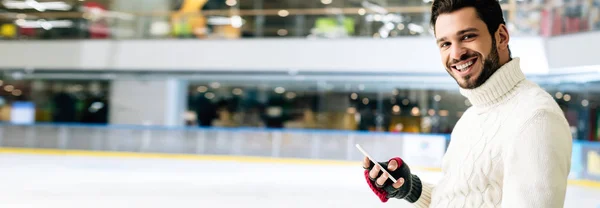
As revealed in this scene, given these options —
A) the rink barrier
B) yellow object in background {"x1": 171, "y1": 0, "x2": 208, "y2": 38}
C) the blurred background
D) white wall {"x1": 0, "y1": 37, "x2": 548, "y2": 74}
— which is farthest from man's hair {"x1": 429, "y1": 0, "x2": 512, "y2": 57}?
yellow object in background {"x1": 171, "y1": 0, "x2": 208, "y2": 38}

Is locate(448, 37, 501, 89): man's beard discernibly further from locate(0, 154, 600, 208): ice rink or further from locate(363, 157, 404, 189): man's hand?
locate(0, 154, 600, 208): ice rink

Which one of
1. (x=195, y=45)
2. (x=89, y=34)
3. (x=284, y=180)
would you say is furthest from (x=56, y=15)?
(x=284, y=180)

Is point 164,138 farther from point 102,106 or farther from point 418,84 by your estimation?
point 418,84

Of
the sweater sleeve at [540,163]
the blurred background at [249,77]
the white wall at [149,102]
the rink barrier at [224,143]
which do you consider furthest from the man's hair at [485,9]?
the white wall at [149,102]

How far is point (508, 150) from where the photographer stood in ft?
4.42

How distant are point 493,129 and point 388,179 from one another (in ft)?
1.13

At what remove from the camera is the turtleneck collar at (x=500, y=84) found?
59.9 inches

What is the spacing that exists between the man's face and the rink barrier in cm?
1490

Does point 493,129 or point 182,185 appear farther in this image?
point 182,185

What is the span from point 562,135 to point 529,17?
16.4 m

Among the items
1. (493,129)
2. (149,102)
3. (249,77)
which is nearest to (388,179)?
(493,129)

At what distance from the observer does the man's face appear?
1.52m

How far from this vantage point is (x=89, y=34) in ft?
68.4

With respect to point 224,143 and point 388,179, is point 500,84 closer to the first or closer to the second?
point 388,179
